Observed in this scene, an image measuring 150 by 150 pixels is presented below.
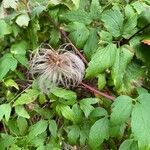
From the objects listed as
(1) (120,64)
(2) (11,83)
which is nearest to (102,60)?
(1) (120,64)

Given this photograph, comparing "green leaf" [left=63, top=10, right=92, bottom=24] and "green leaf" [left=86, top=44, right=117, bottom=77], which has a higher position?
"green leaf" [left=63, top=10, right=92, bottom=24]

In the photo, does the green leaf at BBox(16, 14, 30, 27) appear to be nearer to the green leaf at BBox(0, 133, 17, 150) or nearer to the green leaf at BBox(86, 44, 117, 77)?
the green leaf at BBox(86, 44, 117, 77)

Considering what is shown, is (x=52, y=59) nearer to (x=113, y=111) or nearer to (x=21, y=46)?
(x=21, y=46)

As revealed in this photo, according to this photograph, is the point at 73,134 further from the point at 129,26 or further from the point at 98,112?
the point at 129,26

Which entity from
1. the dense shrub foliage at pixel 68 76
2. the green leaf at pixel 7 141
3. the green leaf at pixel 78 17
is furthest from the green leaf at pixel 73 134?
the green leaf at pixel 78 17

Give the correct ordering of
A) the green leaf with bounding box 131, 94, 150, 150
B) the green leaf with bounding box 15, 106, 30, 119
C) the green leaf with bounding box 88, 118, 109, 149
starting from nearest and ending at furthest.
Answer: the green leaf with bounding box 131, 94, 150, 150 → the green leaf with bounding box 88, 118, 109, 149 → the green leaf with bounding box 15, 106, 30, 119

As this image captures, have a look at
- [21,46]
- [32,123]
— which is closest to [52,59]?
[21,46]

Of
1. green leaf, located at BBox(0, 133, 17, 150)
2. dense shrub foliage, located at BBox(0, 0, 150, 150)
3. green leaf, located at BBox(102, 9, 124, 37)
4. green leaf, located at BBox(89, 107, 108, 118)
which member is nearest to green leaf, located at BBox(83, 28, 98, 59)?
dense shrub foliage, located at BBox(0, 0, 150, 150)
